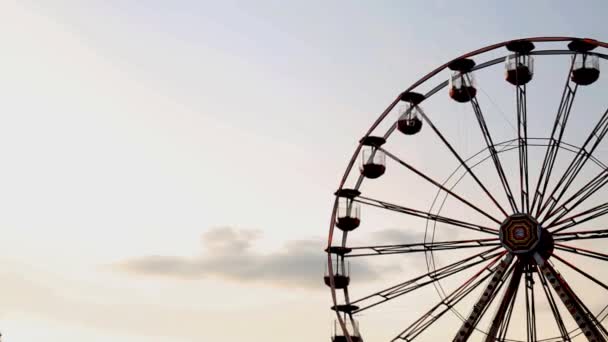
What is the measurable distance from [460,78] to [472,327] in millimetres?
10726

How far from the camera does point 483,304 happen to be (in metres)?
31.2

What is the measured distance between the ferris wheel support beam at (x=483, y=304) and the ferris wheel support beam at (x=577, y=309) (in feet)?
5.52

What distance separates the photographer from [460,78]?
36.9 metres

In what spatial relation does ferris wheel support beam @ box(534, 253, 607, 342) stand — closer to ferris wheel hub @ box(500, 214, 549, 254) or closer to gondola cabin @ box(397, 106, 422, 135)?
ferris wheel hub @ box(500, 214, 549, 254)

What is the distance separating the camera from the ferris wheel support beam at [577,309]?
28969 mm

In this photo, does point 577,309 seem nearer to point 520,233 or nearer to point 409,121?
point 520,233

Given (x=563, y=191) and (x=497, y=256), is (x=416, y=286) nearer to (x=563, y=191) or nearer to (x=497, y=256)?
(x=497, y=256)

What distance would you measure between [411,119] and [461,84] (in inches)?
107

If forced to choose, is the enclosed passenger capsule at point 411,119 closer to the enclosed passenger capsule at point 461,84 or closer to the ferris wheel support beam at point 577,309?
the enclosed passenger capsule at point 461,84

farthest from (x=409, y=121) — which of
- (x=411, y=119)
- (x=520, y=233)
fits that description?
(x=520, y=233)

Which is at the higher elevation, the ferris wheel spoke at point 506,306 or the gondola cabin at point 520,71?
the gondola cabin at point 520,71

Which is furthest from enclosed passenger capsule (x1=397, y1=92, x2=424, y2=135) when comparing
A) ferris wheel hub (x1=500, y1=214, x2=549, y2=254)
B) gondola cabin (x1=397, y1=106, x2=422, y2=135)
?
ferris wheel hub (x1=500, y1=214, x2=549, y2=254)

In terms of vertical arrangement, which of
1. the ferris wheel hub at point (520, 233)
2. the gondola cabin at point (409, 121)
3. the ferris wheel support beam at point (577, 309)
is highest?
the gondola cabin at point (409, 121)

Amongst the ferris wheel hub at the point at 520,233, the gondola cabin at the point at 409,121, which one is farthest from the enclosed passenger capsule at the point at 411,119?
the ferris wheel hub at the point at 520,233
